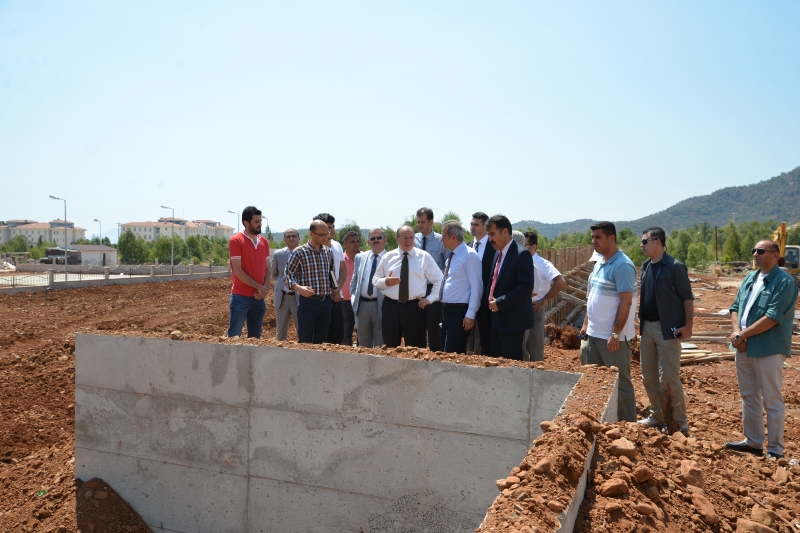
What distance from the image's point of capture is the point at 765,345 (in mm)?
4824

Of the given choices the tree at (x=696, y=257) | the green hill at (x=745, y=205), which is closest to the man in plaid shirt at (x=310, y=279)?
the tree at (x=696, y=257)

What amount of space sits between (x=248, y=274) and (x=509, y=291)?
9.73 ft

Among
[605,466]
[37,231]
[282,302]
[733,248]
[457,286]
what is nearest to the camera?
[605,466]

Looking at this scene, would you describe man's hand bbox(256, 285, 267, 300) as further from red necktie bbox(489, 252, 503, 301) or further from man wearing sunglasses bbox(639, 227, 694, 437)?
man wearing sunglasses bbox(639, 227, 694, 437)

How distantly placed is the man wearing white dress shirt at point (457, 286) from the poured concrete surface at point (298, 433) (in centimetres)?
→ 138

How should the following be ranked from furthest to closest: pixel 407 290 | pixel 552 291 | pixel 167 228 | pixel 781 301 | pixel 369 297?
pixel 167 228, pixel 369 297, pixel 552 291, pixel 407 290, pixel 781 301

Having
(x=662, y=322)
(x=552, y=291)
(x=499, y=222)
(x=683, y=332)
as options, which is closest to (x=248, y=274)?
(x=499, y=222)

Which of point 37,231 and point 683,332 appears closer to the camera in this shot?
point 683,332

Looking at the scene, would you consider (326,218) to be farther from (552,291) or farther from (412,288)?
(552,291)

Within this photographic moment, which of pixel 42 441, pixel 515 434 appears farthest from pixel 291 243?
pixel 515 434

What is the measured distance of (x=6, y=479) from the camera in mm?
6121

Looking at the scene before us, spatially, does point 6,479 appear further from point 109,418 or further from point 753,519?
point 753,519

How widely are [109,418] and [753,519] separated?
520cm

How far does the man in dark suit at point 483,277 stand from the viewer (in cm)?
Answer: 600
